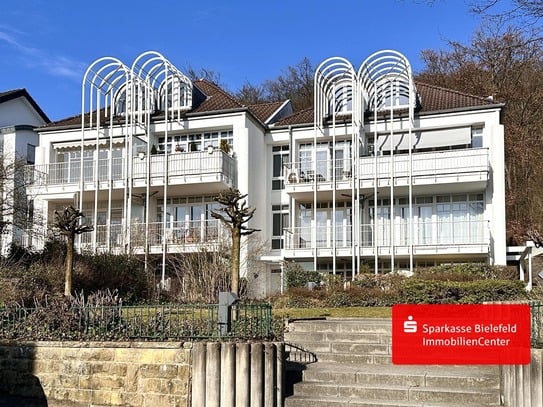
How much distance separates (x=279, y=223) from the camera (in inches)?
1153

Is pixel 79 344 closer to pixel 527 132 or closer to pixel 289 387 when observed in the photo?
pixel 289 387

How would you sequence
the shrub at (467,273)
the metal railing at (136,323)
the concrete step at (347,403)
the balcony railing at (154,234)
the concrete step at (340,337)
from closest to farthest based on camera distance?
the concrete step at (347,403) → the metal railing at (136,323) → the concrete step at (340,337) → the shrub at (467,273) → the balcony railing at (154,234)

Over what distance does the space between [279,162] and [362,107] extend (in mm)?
4731

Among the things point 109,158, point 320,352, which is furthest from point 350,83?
point 320,352

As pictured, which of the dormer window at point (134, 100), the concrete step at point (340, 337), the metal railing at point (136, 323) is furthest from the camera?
the dormer window at point (134, 100)

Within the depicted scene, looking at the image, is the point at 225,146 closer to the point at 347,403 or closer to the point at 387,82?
the point at 387,82

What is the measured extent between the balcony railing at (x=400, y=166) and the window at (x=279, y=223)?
2.24 meters

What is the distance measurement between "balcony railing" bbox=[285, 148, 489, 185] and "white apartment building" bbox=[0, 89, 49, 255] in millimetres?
10961

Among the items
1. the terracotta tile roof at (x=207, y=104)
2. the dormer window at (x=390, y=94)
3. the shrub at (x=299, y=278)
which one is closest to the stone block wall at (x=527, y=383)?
the shrub at (x=299, y=278)

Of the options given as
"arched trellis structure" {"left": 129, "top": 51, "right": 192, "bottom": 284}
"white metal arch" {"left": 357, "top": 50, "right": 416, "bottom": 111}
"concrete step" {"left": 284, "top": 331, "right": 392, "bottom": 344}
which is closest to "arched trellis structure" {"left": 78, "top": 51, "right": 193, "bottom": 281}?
"arched trellis structure" {"left": 129, "top": 51, "right": 192, "bottom": 284}

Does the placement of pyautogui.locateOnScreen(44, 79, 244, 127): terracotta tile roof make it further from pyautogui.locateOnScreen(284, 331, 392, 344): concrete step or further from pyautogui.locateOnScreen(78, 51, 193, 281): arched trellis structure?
pyautogui.locateOnScreen(284, 331, 392, 344): concrete step

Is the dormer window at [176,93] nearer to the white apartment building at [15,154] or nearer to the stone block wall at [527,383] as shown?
the white apartment building at [15,154]

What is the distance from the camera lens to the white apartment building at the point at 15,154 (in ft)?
69.5

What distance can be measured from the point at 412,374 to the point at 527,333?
5.95 feet
